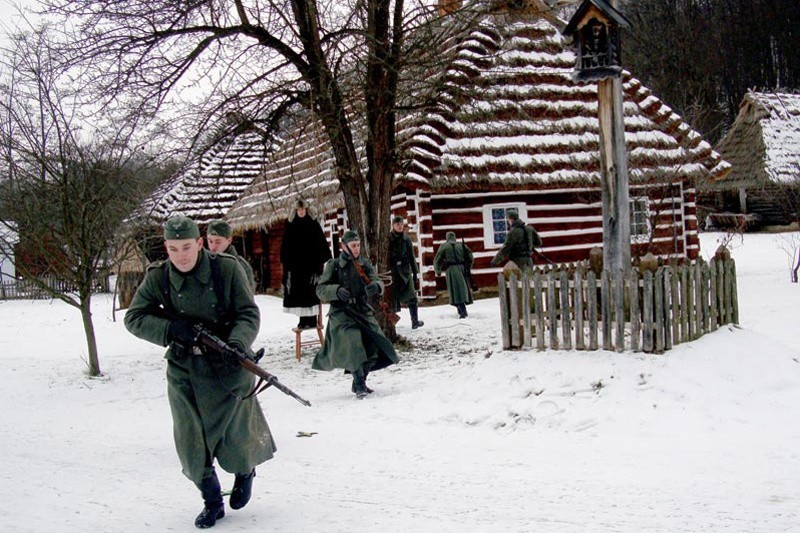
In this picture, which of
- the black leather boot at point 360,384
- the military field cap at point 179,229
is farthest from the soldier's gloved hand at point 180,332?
the black leather boot at point 360,384

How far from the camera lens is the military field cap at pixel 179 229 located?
4.36 m

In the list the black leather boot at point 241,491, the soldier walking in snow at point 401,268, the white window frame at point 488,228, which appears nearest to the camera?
the black leather boot at point 241,491

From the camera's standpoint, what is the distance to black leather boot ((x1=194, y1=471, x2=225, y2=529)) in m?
4.48

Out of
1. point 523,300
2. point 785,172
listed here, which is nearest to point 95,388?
point 523,300

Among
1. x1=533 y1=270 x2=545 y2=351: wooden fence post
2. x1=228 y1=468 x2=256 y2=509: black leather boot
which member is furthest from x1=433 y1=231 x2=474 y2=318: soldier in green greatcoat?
x1=228 y1=468 x2=256 y2=509: black leather boot

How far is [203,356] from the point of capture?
4.47 m

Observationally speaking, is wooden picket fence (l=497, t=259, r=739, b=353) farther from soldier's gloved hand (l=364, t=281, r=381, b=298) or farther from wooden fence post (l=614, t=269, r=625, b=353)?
soldier's gloved hand (l=364, t=281, r=381, b=298)

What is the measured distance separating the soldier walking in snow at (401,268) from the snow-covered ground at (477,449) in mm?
2659

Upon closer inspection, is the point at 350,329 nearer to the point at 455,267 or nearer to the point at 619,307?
the point at 619,307

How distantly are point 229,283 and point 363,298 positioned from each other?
4057 mm

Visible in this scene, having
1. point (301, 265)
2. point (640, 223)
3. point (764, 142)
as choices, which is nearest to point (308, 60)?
point (301, 265)

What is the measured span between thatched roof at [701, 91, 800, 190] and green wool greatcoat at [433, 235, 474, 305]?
20751 mm

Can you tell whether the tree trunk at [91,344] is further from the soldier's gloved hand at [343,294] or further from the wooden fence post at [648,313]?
the wooden fence post at [648,313]

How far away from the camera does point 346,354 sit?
8367 mm
